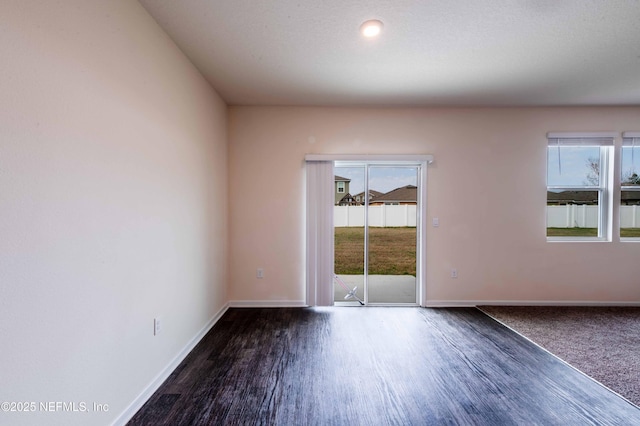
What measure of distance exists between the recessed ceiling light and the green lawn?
2.25 meters

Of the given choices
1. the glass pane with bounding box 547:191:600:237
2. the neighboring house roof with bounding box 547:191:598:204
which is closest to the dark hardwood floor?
the glass pane with bounding box 547:191:600:237

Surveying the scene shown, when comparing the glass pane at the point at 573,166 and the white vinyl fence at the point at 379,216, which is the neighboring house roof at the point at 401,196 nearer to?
the white vinyl fence at the point at 379,216

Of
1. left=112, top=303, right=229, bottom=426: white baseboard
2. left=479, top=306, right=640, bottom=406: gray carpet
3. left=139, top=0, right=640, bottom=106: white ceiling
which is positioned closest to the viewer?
left=112, top=303, right=229, bottom=426: white baseboard

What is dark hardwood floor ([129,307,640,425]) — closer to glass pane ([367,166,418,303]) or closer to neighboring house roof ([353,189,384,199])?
glass pane ([367,166,418,303])

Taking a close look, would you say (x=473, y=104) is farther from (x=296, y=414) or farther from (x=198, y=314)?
(x=198, y=314)

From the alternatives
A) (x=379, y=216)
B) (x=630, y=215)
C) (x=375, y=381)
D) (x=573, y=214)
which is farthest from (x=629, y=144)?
(x=375, y=381)

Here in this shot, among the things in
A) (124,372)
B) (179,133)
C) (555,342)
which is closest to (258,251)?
(179,133)

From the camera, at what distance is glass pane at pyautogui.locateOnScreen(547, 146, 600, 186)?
3609 mm

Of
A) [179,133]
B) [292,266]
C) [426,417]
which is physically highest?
[179,133]

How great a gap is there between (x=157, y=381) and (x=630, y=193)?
572 centimetres

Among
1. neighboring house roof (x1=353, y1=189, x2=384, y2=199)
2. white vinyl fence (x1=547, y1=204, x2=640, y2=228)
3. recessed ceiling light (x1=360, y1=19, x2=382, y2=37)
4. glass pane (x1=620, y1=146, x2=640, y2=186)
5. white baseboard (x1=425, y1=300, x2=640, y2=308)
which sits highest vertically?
recessed ceiling light (x1=360, y1=19, x2=382, y2=37)

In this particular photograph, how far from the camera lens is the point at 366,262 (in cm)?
364

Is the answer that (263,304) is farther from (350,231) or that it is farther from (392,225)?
(392,225)

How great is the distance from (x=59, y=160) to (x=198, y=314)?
1.91m
